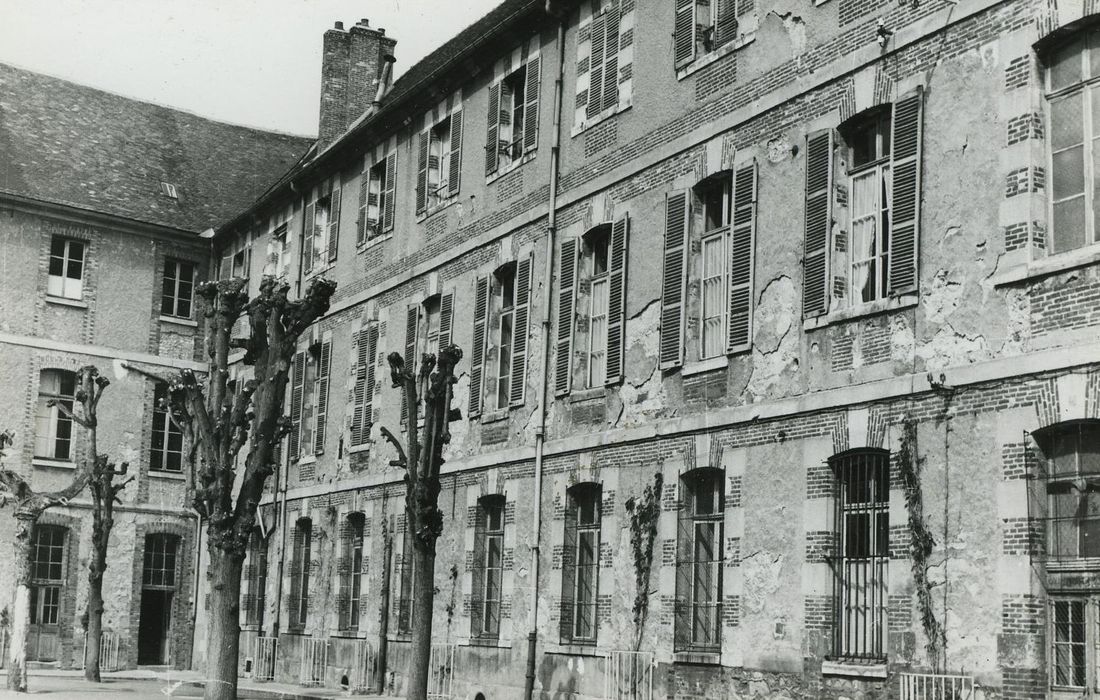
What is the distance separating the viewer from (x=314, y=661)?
25.6 m

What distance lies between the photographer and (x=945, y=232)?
41.9ft

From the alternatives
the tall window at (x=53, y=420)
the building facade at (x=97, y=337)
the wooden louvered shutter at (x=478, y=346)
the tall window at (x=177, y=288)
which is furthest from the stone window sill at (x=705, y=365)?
the tall window at (x=177, y=288)

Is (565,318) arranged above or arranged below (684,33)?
below

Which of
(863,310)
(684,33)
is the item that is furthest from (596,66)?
(863,310)

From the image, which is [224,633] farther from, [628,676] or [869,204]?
[869,204]

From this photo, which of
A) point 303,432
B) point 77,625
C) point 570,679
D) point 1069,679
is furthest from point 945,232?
point 77,625

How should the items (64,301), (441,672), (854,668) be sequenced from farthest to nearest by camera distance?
(64,301) → (441,672) → (854,668)

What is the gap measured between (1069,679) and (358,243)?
1827 cm

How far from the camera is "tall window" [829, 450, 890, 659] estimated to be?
1312cm

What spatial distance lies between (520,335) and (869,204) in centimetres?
748

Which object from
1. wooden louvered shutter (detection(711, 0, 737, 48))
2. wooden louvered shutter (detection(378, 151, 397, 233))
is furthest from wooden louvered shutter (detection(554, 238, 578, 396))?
wooden louvered shutter (detection(378, 151, 397, 233))

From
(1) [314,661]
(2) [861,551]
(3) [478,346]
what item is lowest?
(1) [314,661]

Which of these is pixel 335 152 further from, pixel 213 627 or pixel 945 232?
pixel 945 232

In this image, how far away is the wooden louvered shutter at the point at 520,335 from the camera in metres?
20.3
